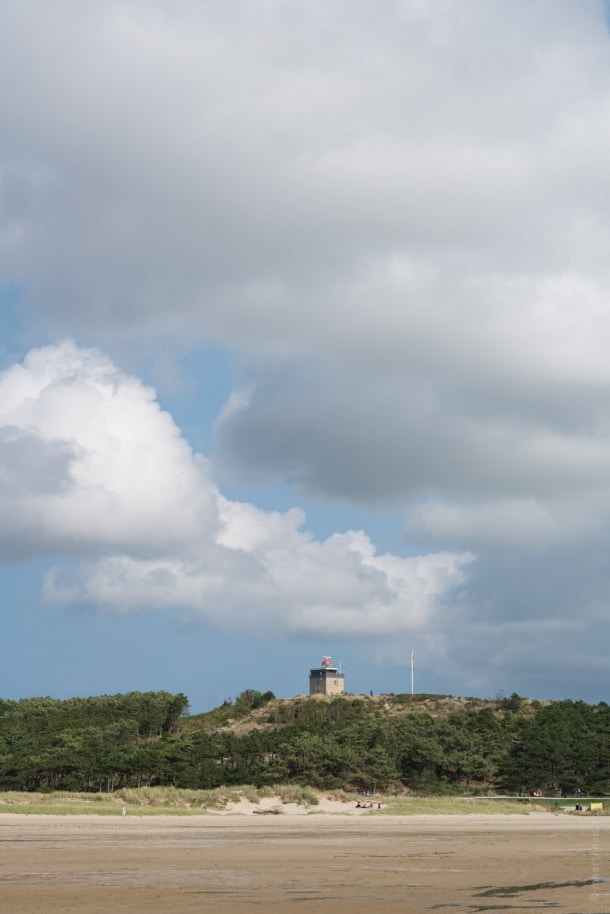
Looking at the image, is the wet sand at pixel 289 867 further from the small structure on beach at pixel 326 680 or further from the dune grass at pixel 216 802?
the small structure on beach at pixel 326 680

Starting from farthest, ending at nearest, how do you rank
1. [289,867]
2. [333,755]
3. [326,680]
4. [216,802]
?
[326,680], [333,755], [216,802], [289,867]

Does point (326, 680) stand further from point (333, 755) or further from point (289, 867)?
point (289, 867)

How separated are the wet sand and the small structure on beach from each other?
86460 mm

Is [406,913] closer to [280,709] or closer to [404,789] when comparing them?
[404,789]

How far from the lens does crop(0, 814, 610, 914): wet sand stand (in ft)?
67.4

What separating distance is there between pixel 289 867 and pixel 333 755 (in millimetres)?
38913

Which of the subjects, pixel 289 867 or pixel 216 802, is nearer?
pixel 289 867

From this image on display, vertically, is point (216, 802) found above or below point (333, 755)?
below

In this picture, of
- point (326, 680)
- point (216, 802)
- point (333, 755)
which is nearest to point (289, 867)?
point (216, 802)

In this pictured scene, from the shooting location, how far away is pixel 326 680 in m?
132

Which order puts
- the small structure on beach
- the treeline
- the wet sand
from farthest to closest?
the small structure on beach, the treeline, the wet sand

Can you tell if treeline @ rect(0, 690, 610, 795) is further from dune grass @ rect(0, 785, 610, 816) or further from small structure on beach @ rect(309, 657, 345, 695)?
small structure on beach @ rect(309, 657, 345, 695)

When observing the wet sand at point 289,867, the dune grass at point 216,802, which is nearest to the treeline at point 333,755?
the dune grass at point 216,802

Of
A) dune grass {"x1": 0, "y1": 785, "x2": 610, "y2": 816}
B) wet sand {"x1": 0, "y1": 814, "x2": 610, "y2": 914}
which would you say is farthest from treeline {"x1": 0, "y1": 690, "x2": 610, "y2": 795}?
wet sand {"x1": 0, "y1": 814, "x2": 610, "y2": 914}
